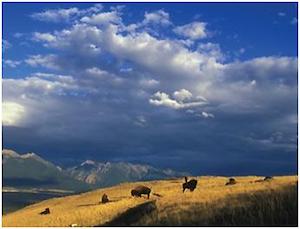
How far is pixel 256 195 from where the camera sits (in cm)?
2667

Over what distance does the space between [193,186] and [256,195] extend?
26.9 metres

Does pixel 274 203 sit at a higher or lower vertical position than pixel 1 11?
lower

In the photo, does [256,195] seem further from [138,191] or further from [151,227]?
[138,191]

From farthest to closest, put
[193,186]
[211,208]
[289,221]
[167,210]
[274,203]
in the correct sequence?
[193,186] → [167,210] → [211,208] → [274,203] → [289,221]

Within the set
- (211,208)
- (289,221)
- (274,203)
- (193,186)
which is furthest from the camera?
(193,186)

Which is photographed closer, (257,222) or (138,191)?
(257,222)

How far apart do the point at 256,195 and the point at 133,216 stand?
24.0 feet

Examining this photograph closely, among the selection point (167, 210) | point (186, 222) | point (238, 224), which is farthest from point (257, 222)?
point (167, 210)

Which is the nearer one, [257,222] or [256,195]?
[257,222]

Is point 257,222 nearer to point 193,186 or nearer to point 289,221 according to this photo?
point 289,221

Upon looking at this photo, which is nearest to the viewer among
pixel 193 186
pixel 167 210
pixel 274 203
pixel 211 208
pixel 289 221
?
pixel 289 221

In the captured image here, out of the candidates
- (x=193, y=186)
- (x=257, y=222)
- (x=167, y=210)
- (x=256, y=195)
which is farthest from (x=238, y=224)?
(x=193, y=186)

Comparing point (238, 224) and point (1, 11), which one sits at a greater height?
point (1, 11)

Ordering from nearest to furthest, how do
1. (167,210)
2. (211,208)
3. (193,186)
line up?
(211,208) → (167,210) → (193,186)
